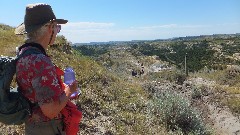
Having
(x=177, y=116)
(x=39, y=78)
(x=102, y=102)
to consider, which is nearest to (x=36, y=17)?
(x=39, y=78)

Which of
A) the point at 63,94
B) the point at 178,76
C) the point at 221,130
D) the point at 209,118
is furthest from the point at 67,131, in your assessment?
the point at 178,76

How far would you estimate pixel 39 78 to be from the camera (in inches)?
92.7

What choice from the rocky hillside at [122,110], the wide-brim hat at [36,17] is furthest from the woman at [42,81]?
the rocky hillside at [122,110]

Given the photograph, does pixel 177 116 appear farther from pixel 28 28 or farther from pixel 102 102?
pixel 28 28

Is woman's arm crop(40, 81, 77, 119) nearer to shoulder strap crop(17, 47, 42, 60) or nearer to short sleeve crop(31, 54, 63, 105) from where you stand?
short sleeve crop(31, 54, 63, 105)

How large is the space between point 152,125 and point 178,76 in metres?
10.7

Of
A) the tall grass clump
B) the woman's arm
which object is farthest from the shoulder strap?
the tall grass clump

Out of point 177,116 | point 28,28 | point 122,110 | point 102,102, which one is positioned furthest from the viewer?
point 177,116

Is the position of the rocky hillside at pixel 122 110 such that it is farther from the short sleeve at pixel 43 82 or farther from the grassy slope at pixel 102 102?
the short sleeve at pixel 43 82

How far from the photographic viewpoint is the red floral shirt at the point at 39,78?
235 cm

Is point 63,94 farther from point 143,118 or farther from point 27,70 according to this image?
point 143,118

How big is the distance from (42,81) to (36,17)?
Result: 1.57ft

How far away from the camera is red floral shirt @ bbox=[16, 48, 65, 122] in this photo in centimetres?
235

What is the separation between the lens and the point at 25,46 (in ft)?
8.23
